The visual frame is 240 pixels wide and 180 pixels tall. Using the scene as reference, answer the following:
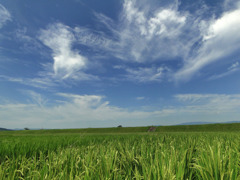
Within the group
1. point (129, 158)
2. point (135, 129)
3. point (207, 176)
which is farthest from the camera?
point (135, 129)

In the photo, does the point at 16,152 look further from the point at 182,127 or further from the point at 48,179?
the point at 182,127

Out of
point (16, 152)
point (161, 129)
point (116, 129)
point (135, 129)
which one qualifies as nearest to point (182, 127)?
point (161, 129)

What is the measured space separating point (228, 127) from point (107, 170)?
59876mm

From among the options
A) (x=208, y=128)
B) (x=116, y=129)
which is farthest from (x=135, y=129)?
(x=208, y=128)

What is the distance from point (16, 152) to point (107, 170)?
447cm

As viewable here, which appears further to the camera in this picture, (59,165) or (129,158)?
(129,158)

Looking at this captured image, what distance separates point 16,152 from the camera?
5.04 meters

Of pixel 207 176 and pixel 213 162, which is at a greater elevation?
pixel 213 162

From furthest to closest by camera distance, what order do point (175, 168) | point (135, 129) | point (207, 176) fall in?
point (135, 129) → point (175, 168) → point (207, 176)

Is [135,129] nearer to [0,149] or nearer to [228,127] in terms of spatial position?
[228,127]

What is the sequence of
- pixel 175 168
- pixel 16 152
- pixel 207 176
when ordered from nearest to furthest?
pixel 207 176 → pixel 175 168 → pixel 16 152

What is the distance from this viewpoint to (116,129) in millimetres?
64125

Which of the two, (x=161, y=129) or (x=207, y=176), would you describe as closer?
(x=207, y=176)

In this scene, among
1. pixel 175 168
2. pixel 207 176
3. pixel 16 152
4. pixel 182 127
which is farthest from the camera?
pixel 182 127
